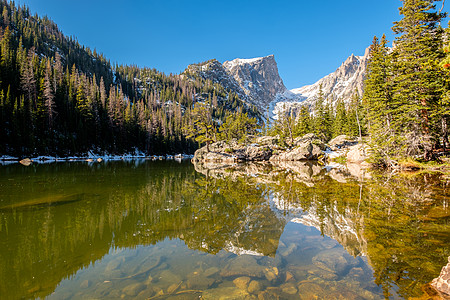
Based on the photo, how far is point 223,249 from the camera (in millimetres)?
5227

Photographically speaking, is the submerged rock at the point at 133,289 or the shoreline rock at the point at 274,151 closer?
the submerged rock at the point at 133,289

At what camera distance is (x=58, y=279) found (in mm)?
3871

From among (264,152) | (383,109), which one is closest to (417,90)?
(383,109)

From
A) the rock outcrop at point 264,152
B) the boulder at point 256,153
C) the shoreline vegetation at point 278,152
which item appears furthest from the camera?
the boulder at point 256,153

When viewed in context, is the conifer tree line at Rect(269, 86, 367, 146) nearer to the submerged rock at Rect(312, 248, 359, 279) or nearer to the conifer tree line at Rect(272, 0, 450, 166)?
the conifer tree line at Rect(272, 0, 450, 166)

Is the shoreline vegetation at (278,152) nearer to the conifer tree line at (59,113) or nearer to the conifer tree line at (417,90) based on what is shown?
the conifer tree line at (59,113)

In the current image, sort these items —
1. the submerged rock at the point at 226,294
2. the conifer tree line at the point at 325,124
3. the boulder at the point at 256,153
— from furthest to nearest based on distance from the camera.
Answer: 1. the conifer tree line at the point at 325,124
2. the boulder at the point at 256,153
3. the submerged rock at the point at 226,294

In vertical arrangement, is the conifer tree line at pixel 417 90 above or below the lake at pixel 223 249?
above

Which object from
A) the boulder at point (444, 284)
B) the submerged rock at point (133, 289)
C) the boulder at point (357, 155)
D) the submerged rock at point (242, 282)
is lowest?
the submerged rock at point (242, 282)

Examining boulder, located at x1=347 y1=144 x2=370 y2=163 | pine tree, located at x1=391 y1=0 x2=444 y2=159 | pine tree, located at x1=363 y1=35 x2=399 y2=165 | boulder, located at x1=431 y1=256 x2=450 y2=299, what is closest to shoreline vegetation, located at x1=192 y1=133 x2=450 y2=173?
boulder, located at x1=347 y1=144 x2=370 y2=163

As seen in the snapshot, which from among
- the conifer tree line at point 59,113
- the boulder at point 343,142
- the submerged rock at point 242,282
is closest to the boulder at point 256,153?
the conifer tree line at point 59,113

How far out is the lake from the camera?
3625 mm

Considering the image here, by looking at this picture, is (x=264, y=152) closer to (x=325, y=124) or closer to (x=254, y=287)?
(x=325, y=124)

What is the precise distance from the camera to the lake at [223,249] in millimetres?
3625
